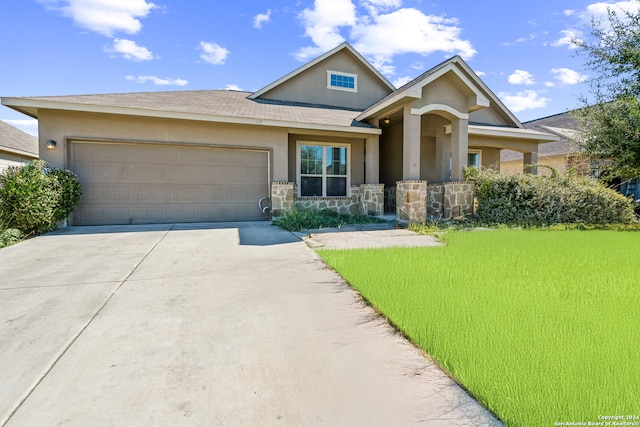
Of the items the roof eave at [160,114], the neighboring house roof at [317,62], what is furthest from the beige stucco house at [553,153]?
the roof eave at [160,114]

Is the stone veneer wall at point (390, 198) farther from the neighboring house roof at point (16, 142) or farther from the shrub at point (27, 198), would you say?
the neighboring house roof at point (16, 142)

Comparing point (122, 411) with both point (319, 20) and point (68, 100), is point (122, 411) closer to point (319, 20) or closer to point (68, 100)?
point (68, 100)

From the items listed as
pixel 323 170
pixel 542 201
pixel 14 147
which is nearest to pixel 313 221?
pixel 323 170

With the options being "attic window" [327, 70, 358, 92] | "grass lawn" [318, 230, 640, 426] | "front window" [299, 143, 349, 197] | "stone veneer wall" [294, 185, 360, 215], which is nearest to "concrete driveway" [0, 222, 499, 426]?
"grass lawn" [318, 230, 640, 426]

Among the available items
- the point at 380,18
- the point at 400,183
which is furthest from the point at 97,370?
the point at 380,18

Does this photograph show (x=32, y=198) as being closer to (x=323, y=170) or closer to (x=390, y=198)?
(x=323, y=170)

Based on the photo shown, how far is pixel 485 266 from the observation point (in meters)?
4.81

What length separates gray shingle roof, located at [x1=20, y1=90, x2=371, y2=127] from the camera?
9.08m

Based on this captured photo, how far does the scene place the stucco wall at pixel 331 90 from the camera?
1347cm

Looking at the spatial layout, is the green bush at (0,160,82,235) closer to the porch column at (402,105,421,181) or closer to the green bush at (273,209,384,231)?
the green bush at (273,209,384,231)

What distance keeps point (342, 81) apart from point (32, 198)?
458 inches

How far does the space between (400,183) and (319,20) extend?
8.13 metres

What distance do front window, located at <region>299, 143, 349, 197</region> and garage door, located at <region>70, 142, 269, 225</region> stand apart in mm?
1634

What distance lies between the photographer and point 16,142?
54.2ft
